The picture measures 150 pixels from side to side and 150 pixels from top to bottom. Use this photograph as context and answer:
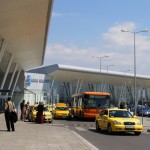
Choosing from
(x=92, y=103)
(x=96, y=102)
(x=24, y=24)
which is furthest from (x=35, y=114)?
(x=24, y=24)

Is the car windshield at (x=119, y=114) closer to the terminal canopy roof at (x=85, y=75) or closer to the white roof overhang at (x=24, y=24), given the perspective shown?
the white roof overhang at (x=24, y=24)

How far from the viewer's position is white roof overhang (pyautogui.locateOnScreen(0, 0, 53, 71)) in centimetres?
2834

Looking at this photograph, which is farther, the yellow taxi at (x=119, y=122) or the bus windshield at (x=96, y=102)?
the bus windshield at (x=96, y=102)

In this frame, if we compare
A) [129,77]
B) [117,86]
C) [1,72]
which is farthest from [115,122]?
[117,86]

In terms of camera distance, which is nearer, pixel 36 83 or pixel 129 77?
pixel 36 83

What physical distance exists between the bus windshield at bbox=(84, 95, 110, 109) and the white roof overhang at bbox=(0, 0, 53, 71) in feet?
25.3

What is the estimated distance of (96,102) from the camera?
3688 centimetres

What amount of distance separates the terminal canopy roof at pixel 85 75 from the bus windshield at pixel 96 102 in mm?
45150

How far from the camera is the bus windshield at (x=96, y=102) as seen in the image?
3681 cm

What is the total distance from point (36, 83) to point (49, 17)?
60.9 meters

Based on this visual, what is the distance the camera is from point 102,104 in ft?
121

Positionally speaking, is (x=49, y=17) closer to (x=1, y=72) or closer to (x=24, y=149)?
(x=24, y=149)

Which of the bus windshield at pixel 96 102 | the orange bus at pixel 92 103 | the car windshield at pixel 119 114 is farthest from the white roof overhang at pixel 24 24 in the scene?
the car windshield at pixel 119 114

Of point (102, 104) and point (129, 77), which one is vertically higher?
point (129, 77)
